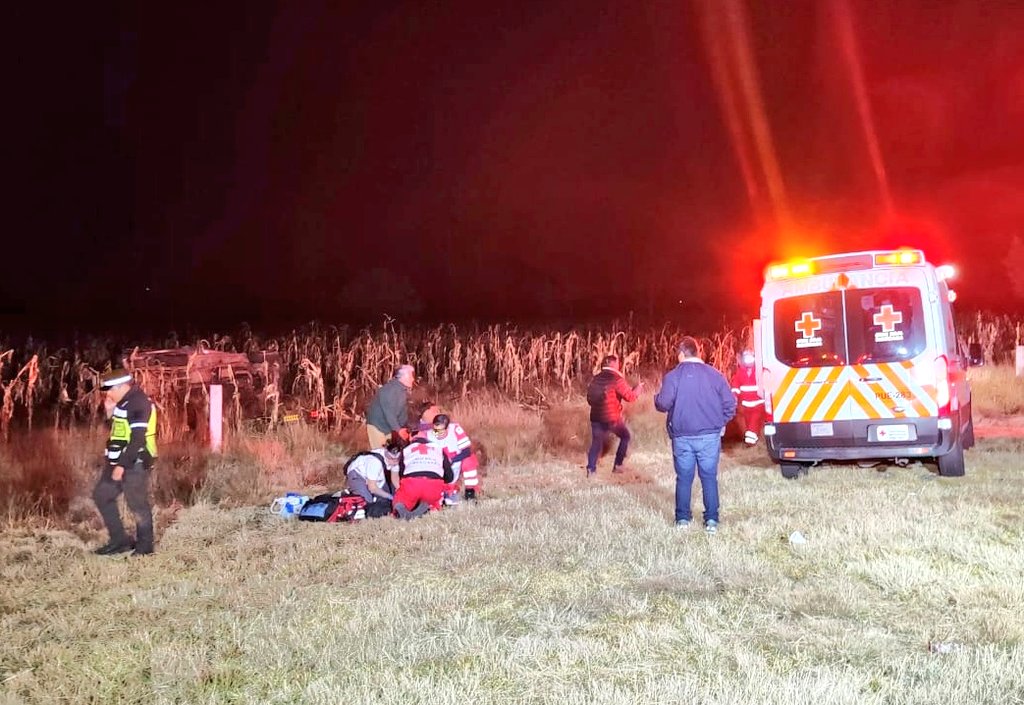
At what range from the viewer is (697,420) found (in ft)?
23.1

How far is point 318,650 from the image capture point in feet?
14.6

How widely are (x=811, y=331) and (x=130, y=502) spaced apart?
6794 mm

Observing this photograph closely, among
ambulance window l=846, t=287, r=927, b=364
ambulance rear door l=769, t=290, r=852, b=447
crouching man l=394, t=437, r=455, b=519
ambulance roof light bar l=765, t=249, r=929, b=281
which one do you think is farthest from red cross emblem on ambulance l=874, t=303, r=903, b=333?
crouching man l=394, t=437, r=455, b=519

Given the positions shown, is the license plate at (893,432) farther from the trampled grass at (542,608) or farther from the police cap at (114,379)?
the police cap at (114,379)

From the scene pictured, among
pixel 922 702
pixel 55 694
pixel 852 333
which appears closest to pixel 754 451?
pixel 852 333

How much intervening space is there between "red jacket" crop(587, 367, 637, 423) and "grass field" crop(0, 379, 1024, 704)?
1.84 meters

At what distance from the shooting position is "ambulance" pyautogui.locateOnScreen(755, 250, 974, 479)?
8594mm

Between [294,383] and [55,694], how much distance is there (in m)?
13.2

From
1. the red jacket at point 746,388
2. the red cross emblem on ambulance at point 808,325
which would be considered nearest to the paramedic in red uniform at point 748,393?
the red jacket at point 746,388

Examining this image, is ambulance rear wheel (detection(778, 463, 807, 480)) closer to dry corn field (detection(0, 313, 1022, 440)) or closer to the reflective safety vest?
the reflective safety vest

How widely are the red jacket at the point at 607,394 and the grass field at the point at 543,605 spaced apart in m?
1.84

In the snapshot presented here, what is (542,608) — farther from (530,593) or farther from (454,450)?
(454,450)

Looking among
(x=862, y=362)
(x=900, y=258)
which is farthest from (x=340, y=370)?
(x=900, y=258)

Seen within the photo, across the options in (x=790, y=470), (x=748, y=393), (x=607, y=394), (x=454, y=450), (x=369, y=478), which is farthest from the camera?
(x=748, y=393)
